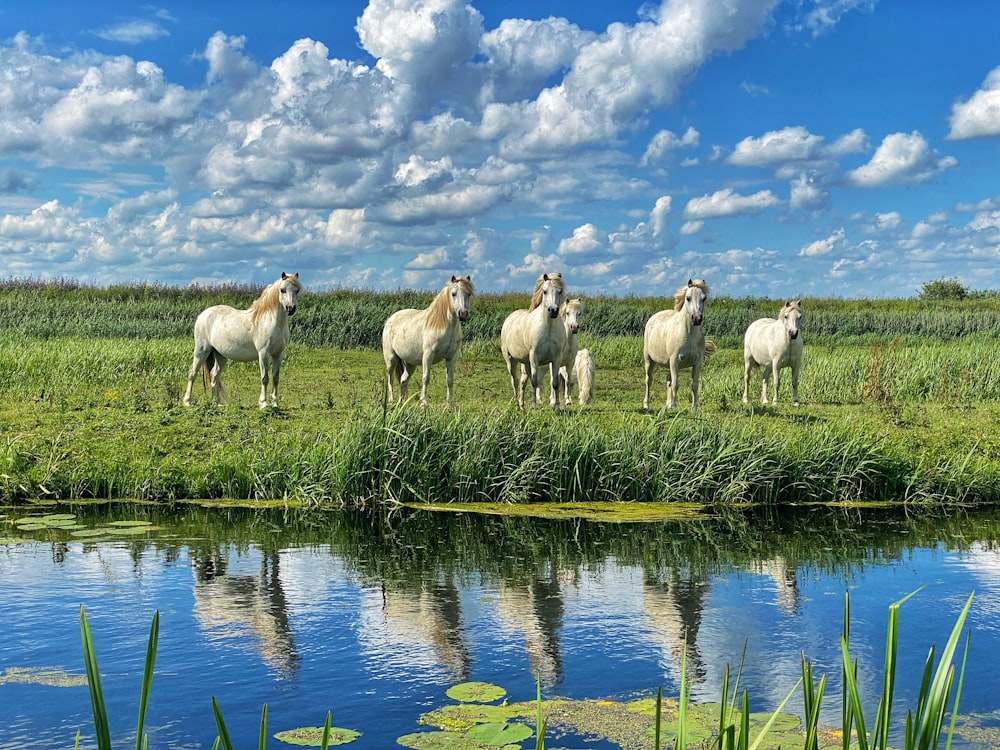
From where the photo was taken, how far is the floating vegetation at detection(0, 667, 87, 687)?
17.3 feet

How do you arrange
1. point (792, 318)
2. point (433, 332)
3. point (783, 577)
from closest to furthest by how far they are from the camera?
point (783, 577) → point (433, 332) → point (792, 318)

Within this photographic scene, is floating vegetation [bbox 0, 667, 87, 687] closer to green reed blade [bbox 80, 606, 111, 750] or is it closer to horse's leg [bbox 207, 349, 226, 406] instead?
green reed blade [bbox 80, 606, 111, 750]

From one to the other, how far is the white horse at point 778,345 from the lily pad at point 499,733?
41.5 ft

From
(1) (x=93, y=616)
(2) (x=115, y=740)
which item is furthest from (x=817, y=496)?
(2) (x=115, y=740)

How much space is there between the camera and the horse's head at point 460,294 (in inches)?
559

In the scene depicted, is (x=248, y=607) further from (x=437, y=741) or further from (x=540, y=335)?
(x=540, y=335)

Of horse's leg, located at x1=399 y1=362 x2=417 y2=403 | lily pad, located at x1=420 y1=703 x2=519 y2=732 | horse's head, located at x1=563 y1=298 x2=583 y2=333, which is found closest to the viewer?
lily pad, located at x1=420 y1=703 x2=519 y2=732

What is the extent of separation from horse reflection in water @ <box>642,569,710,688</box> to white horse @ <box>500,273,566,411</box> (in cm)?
639

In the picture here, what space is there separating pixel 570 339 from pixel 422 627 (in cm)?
960

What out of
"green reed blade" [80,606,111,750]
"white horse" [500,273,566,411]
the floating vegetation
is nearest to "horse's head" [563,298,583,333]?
"white horse" [500,273,566,411]

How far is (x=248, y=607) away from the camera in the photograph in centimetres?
674

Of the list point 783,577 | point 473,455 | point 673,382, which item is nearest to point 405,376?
point 673,382

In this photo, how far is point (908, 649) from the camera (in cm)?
600

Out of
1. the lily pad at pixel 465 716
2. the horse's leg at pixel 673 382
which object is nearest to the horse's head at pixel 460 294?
the horse's leg at pixel 673 382
